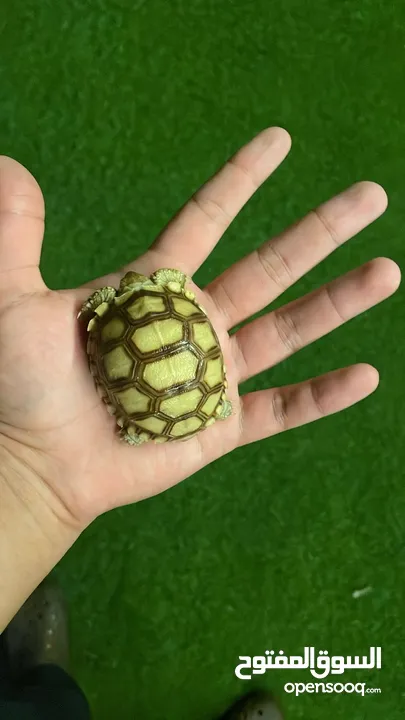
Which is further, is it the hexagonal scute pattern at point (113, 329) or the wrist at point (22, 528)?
the hexagonal scute pattern at point (113, 329)

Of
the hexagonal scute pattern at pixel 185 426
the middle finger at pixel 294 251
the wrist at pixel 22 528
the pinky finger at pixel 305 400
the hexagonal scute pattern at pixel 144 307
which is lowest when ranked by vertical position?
the wrist at pixel 22 528

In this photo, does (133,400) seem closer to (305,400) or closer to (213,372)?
(213,372)

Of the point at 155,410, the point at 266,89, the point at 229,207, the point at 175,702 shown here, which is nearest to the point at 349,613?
A: the point at 175,702

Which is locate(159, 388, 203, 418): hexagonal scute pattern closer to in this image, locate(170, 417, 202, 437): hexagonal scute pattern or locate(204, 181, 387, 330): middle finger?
locate(170, 417, 202, 437): hexagonal scute pattern

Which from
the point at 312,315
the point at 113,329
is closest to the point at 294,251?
the point at 312,315

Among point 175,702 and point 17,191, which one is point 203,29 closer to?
point 17,191

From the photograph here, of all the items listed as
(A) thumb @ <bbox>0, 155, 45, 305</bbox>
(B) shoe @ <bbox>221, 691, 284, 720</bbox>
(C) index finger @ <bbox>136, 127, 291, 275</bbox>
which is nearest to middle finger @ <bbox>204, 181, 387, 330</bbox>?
(C) index finger @ <bbox>136, 127, 291, 275</bbox>

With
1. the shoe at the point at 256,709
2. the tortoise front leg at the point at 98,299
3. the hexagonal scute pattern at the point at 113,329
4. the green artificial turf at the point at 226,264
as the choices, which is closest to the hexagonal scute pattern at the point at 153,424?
the hexagonal scute pattern at the point at 113,329

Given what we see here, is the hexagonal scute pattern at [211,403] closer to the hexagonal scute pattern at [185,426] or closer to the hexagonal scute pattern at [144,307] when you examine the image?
the hexagonal scute pattern at [185,426]
